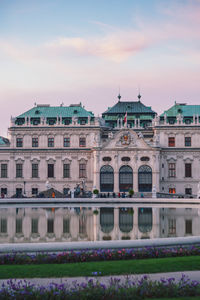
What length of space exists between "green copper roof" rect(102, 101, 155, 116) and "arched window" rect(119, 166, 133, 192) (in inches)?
484

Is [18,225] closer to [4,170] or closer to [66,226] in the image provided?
[66,226]

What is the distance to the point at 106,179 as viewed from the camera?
74.9 meters

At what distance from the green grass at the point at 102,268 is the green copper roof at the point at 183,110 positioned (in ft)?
205

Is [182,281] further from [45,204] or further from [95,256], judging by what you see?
[45,204]

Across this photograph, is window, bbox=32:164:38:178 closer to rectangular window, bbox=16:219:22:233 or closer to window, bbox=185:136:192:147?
window, bbox=185:136:192:147

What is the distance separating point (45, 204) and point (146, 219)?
20.5m

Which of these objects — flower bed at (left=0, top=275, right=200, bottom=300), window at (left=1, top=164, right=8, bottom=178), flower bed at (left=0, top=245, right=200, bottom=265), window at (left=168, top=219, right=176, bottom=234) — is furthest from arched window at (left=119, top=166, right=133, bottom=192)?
flower bed at (left=0, top=275, right=200, bottom=300)

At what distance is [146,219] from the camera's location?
122 ft

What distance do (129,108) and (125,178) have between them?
14696 mm

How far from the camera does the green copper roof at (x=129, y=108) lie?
82375 mm

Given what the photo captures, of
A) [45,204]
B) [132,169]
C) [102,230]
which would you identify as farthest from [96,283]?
[132,169]

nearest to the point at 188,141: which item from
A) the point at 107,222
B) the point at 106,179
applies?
the point at 106,179

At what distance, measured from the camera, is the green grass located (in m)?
15.9

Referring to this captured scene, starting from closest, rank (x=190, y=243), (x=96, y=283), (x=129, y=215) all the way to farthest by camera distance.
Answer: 1. (x=96, y=283)
2. (x=190, y=243)
3. (x=129, y=215)
